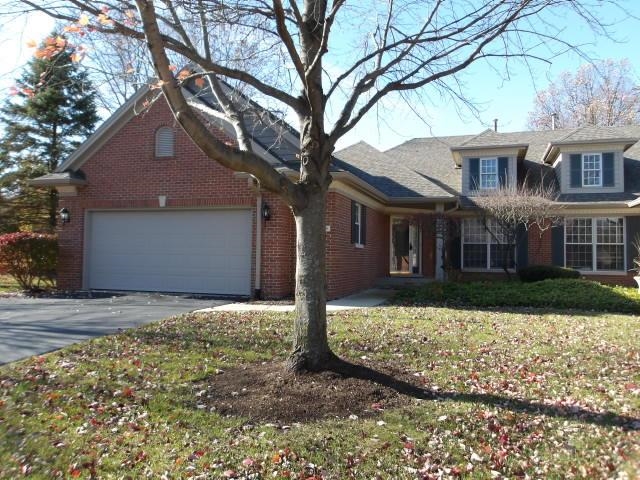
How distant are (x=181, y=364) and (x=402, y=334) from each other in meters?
3.62

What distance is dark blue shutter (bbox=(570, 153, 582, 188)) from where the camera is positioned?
1839 centimetres

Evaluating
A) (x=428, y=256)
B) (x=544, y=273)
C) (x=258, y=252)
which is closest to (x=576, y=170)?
(x=544, y=273)

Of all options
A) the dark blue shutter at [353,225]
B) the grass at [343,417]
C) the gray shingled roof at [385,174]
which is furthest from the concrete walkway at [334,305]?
the gray shingled roof at [385,174]

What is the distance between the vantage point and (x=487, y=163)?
1909 cm

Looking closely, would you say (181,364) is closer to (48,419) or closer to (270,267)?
(48,419)

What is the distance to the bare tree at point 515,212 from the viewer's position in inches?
647

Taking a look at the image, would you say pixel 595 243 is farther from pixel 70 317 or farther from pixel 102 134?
pixel 70 317

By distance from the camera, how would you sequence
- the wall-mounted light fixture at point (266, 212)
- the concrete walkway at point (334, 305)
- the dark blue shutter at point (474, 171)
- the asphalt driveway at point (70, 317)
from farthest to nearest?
the dark blue shutter at point (474, 171) < the wall-mounted light fixture at point (266, 212) < the concrete walkway at point (334, 305) < the asphalt driveway at point (70, 317)

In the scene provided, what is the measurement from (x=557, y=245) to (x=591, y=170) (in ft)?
9.65

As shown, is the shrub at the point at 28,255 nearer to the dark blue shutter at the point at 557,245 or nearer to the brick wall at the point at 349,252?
the brick wall at the point at 349,252

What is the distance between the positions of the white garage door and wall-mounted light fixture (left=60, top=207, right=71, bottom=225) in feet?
1.95

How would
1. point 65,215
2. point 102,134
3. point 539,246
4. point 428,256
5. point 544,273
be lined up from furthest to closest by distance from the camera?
point 428,256 → point 539,246 → point 544,273 → point 65,215 → point 102,134

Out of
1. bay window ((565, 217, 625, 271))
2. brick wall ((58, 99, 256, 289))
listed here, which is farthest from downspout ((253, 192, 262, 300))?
bay window ((565, 217, 625, 271))

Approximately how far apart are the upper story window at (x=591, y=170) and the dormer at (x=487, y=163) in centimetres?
209
